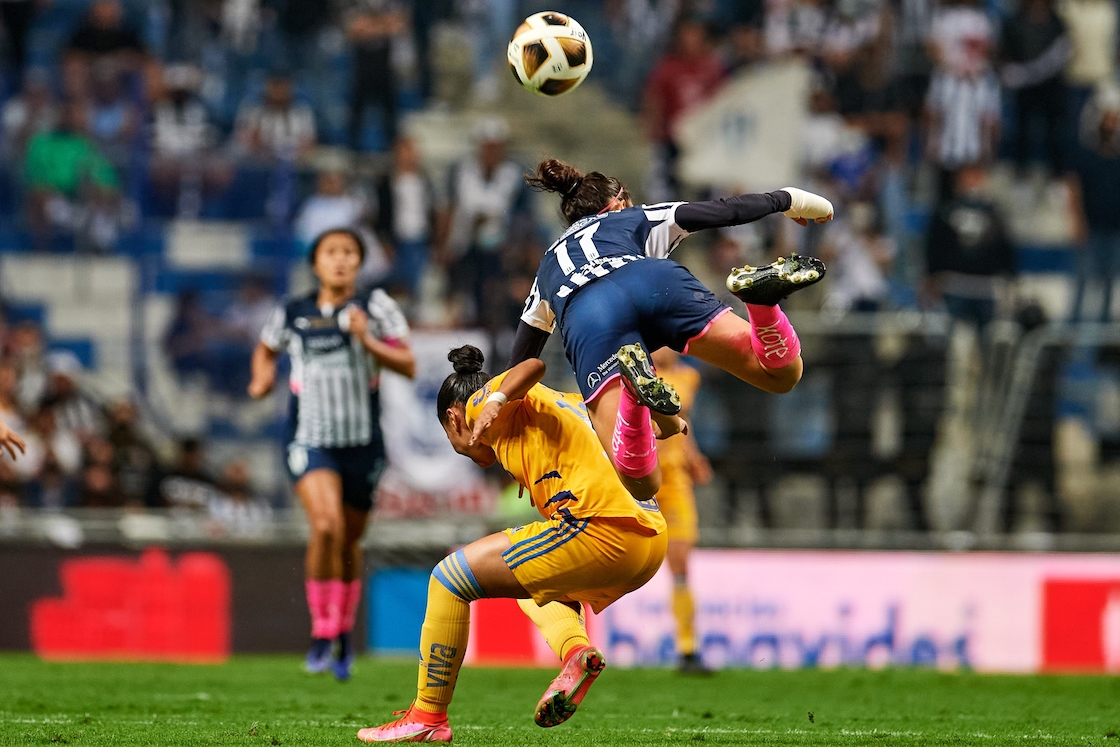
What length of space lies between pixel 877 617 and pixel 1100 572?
1797 millimetres

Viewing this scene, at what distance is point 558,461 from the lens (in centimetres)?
614

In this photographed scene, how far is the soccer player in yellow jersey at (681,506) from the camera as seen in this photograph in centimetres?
1068

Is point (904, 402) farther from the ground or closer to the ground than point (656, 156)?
closer to the ground

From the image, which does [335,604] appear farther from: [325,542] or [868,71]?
[868,71]

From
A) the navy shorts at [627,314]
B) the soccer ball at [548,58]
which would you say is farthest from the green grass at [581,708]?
the soccer ball at [548,58]

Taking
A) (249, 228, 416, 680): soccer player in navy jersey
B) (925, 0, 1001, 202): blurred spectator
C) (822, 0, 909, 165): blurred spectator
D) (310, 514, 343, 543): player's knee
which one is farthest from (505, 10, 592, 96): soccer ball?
(925, 0, 1001, 202): blurred spectator

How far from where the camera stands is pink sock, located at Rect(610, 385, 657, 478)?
6035 mm

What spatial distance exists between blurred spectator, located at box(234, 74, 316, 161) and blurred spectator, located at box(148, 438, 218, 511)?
4.06 metres

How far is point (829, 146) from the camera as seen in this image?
662 inches

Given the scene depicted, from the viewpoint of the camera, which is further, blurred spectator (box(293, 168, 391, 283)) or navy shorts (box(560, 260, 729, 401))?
blurred spectator (box(293, 168, 391, 283))

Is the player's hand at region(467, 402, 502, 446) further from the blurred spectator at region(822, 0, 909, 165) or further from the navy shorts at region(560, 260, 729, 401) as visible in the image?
the blurred spectator at region(822, 0, 909, 165)

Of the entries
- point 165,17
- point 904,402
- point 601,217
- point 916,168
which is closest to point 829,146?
point 916,168

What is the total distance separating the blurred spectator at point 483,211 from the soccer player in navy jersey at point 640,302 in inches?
324

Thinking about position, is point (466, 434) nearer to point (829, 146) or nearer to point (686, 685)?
point (686, 685)
